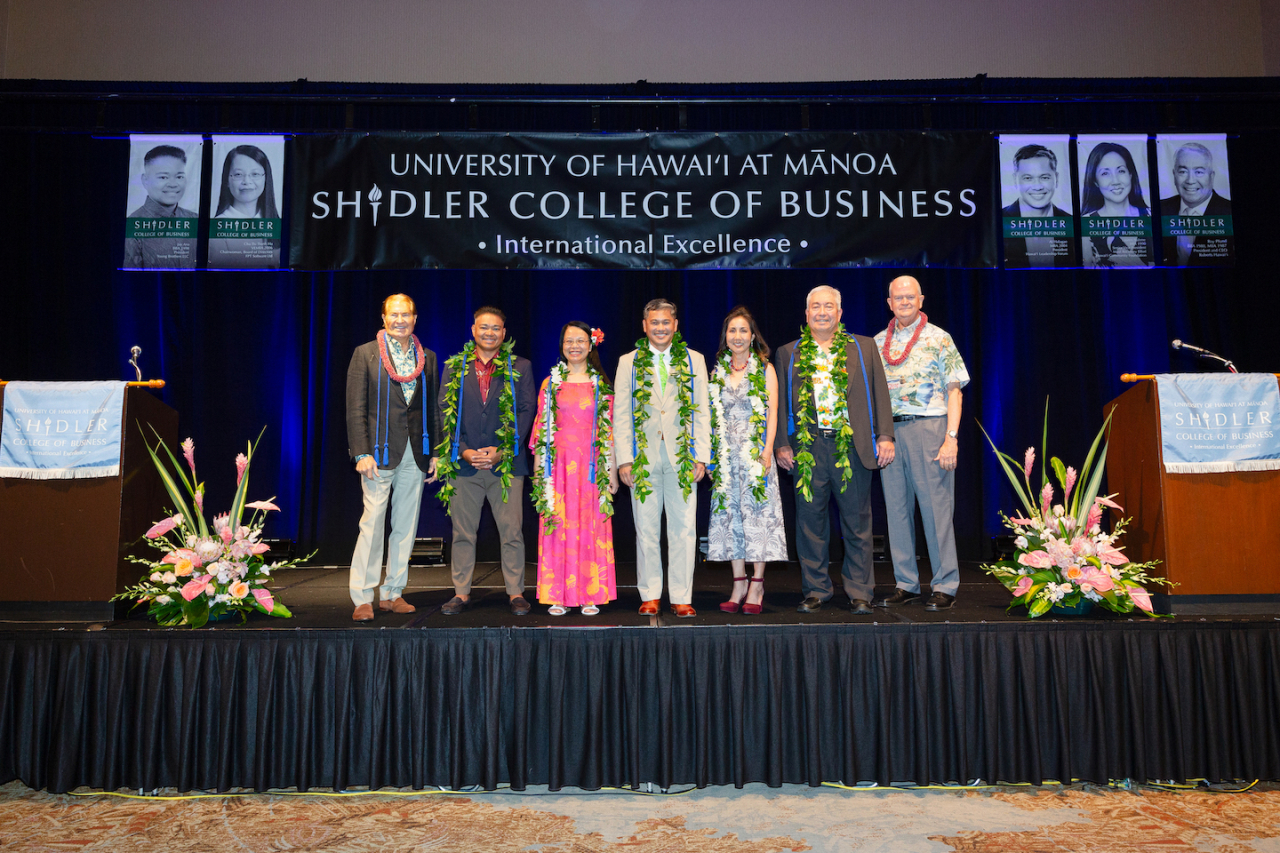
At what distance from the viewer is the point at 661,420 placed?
140 inches

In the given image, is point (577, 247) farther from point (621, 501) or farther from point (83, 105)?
point (83, 105)

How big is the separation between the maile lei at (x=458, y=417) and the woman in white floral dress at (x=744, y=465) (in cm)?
101

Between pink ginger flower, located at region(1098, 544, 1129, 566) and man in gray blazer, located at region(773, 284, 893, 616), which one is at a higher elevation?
man in gray blazer, located at region(773, 284, 893, 616)

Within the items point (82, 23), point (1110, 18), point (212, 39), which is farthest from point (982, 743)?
point (82, 23)

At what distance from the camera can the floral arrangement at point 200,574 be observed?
130 inches

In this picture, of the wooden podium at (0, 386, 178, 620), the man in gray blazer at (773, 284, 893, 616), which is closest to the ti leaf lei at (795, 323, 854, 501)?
the man in gray blazer at (773, 284, 893, 616)

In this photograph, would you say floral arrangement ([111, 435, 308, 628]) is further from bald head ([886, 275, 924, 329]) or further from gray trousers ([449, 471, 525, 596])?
bald head ([886, 275, 924, 329])

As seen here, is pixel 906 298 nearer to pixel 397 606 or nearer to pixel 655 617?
pixel 655 617

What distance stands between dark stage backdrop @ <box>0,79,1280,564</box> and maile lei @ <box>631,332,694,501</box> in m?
2.78

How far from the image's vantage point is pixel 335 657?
3105 millimetres

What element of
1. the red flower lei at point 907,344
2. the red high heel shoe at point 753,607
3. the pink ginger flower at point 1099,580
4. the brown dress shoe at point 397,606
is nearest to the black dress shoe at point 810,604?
the red high heel shoe at point 753,607

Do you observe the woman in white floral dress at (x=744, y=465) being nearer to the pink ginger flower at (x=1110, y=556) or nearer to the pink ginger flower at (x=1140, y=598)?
the pink ginger flower at (x=1110, y=556)

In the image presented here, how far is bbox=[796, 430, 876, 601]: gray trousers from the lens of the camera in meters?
3.55

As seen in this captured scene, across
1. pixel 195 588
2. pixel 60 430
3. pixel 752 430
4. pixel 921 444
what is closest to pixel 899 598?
pixel 921 444
